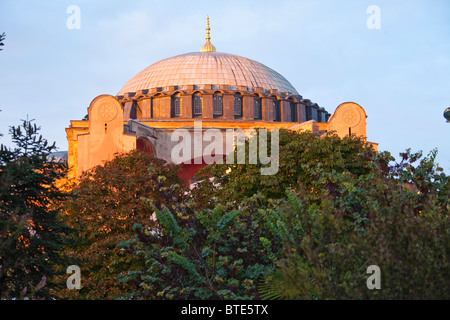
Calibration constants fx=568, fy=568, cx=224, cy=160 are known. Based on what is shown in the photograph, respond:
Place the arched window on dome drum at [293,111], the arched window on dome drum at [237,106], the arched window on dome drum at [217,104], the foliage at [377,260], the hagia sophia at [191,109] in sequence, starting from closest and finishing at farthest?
the foliage at [377,260] < the hagia sophia at [191,109] < the arched window on dome drum at [217,104] < the arched window on dome drum at [237,106] < the arched window on dome drum at [293,111]

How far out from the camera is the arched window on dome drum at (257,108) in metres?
43.1

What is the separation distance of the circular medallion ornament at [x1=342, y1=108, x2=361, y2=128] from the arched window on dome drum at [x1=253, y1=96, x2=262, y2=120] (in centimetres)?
728

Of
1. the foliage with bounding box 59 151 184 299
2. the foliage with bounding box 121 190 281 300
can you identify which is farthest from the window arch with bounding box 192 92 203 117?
the foliage with bounding box 121 190 281 300

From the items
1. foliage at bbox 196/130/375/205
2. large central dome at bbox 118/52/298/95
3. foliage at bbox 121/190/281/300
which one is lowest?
foliage at bbox 121/190/281/300

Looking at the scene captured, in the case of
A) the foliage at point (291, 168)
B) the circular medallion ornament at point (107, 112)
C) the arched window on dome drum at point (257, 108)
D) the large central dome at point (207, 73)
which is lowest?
the foliage at point (291, 168)

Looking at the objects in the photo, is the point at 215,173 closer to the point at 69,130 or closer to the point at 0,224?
the point at 0,224

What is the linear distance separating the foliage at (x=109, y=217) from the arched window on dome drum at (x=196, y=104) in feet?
63.1

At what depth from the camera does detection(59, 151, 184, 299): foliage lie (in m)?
16.8

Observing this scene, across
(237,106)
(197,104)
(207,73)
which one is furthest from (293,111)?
(197,104)

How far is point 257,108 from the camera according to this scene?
43.5 m

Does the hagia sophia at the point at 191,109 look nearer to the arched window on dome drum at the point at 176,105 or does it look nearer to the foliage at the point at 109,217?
the arched window on dome drum at the point at 176,105

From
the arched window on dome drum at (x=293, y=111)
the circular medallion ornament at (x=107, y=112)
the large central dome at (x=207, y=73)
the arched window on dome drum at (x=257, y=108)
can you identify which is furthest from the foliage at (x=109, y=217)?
the large central dome at (x=207, y=73)

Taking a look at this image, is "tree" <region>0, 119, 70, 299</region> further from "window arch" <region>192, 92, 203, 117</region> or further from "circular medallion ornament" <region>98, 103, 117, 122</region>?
"window arch" <region>192, 92, 203, 117</region>

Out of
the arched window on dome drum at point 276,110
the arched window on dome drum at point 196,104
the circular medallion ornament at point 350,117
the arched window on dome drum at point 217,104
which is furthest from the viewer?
the arched window on dome drum at point 276,110
